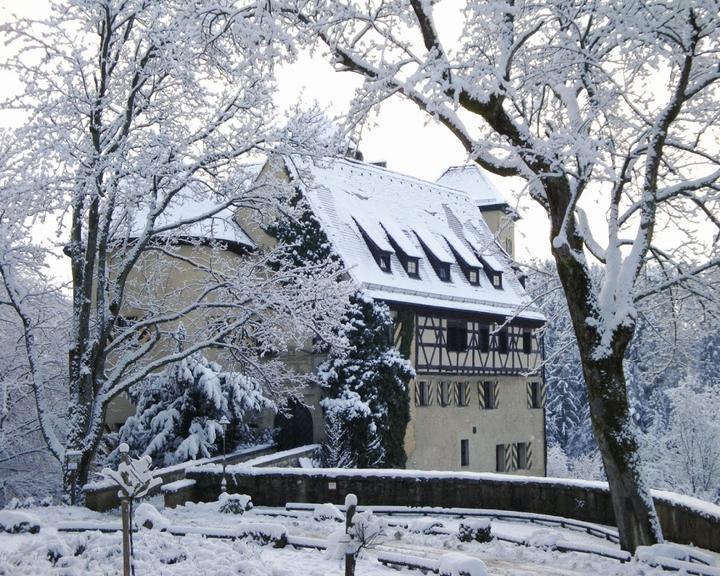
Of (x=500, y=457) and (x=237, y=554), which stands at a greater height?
(x=500, y=457)

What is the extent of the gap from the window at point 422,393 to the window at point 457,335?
1.89m

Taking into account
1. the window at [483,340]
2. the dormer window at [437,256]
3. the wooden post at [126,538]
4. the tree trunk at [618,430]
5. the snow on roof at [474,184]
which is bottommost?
the wooden post at [126,538]

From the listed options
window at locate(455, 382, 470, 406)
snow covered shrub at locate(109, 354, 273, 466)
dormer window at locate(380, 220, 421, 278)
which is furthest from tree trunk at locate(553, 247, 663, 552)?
window at locate(455, 382, 470, 406)

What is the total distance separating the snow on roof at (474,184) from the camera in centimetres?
4050

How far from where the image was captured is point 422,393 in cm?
2967

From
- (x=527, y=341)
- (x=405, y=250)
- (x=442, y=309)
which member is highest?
(x=405, y=250)

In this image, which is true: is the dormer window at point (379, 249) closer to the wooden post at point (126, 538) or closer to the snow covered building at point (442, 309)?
the snow covered building at point (442, 309)

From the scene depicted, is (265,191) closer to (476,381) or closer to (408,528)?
(408,528)

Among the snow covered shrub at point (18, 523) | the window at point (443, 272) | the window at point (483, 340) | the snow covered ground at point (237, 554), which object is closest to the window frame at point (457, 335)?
the window at point (483, 340)

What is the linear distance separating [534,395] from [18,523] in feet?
90.4

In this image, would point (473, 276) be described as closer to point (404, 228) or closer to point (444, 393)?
point (404, 228)

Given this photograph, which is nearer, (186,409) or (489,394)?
(186,409)

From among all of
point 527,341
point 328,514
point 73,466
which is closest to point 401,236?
point 527,341

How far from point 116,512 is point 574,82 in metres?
11.0
